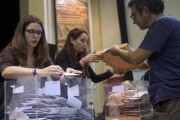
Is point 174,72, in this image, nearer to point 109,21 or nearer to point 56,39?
point 56,39

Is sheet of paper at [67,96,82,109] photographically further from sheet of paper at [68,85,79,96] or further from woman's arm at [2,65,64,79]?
woman's arm at [2,65,64,79]

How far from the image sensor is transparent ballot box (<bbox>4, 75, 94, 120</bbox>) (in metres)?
1.05

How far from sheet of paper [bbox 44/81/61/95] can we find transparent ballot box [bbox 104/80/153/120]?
882mm

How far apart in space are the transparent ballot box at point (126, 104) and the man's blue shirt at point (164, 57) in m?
0.46

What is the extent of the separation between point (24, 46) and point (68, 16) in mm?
2280

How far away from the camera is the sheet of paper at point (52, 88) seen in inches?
41.8

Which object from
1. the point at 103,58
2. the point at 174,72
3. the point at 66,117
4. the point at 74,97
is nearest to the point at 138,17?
the point at 174,72

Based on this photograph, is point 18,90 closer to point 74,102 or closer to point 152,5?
point 74,102

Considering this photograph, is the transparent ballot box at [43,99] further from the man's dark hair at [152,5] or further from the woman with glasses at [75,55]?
the woman with glasses at [75,55]

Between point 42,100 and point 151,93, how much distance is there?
70 centimetres

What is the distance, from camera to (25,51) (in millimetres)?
1523

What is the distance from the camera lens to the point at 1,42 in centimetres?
306

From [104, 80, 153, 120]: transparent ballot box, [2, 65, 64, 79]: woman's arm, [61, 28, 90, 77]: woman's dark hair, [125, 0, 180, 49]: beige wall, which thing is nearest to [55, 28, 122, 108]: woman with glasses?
[61, 28, 90, 77]: woman's dark hair

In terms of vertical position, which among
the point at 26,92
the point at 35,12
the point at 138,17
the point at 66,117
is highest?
the point at 35,12
